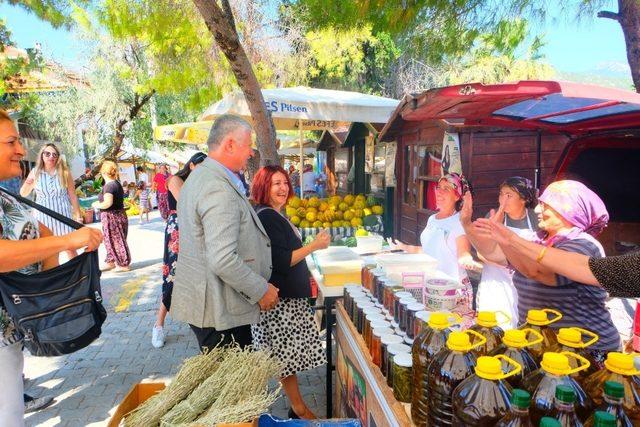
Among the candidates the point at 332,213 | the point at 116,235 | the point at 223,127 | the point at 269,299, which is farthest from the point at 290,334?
the point at 116,235

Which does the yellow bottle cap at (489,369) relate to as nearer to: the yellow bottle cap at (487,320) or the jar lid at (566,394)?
the jar lid at (566,394)

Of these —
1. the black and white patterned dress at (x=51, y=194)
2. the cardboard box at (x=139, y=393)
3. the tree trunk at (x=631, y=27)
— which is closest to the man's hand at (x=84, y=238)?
the cardboard box at (x=139, y=393)

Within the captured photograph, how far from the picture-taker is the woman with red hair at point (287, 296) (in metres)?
2.85

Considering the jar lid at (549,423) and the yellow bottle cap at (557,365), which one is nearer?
the jar lid at (549,423)

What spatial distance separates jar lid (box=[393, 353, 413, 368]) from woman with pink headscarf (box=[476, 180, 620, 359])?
0.84 meters

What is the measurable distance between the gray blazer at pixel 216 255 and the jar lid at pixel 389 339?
33.2 inches

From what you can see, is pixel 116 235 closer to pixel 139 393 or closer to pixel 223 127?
pixel 223 127

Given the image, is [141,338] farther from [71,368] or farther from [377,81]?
[377,81]

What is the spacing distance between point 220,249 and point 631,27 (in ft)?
16.6

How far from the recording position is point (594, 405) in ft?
3.47

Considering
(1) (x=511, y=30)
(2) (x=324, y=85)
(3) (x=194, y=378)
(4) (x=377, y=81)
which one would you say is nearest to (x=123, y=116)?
(2) (x=324, y=85)

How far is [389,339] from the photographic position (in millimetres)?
1787

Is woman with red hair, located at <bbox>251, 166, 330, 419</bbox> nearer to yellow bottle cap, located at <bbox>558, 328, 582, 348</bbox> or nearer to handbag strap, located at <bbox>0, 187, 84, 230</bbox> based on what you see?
handbag strap, located at <bbox>0, 187, 84, 230</bbox>

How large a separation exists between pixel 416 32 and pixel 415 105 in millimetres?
2468
